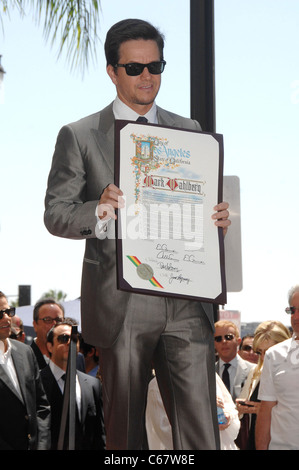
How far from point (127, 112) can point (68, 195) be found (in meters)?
0.47

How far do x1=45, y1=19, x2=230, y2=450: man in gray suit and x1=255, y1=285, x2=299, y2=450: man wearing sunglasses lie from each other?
4.93 ft

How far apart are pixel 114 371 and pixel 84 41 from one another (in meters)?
3.50

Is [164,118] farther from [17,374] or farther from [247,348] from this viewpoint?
[247,348]

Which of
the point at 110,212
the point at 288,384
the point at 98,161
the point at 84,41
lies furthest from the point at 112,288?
the point at 84,41

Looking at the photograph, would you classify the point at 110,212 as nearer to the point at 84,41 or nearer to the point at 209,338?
the point at 209,338

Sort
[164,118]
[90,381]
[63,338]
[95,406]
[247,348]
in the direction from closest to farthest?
1. [164,118]
2. [95,406]
3. [90,381]
4. [63,338]
5. [247,348]

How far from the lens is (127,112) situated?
355cm

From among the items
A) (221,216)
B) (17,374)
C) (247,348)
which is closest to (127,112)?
(221,216)

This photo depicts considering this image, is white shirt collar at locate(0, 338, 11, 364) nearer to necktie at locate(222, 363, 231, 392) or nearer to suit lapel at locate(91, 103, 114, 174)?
suit lapel at locate(91, 103, 114, 174)

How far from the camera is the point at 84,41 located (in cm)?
610

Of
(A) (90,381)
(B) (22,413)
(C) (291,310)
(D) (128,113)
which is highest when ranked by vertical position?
(D) (128,113)

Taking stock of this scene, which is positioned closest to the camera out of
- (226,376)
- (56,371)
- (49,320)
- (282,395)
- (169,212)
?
(169,212)

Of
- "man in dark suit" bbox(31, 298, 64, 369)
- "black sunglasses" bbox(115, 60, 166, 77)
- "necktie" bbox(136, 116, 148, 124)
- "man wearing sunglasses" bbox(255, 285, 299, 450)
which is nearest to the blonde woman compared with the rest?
"man wearing sunglasses" bbox(255, 285, 299, 450)

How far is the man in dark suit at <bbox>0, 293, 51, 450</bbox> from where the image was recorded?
4754 mm
